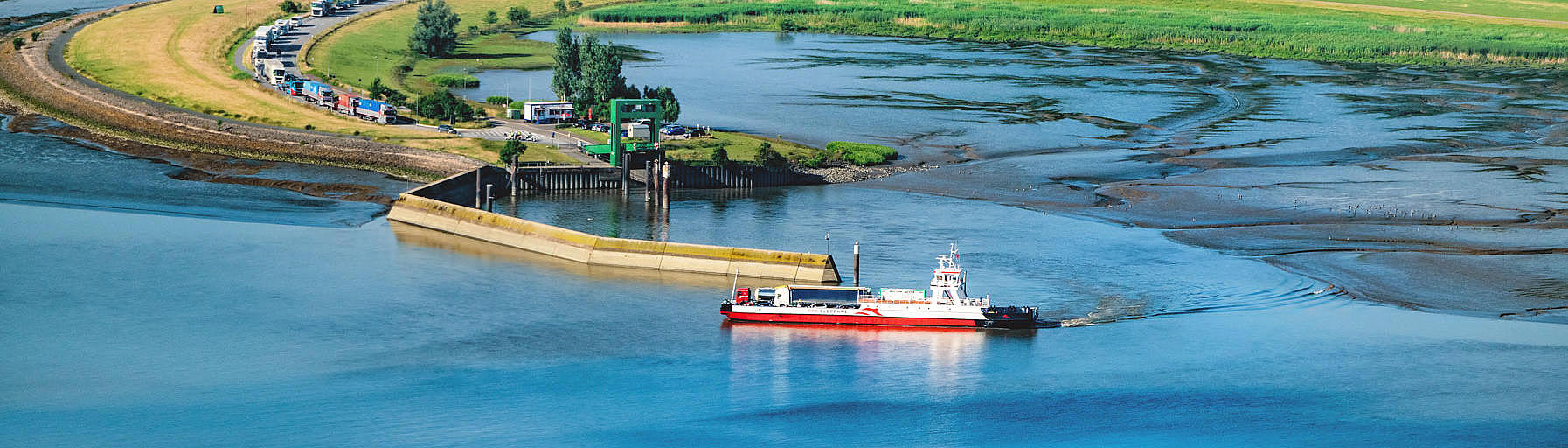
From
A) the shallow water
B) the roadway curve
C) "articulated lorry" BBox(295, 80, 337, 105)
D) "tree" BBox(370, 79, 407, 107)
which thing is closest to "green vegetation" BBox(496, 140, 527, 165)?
the roadway curve

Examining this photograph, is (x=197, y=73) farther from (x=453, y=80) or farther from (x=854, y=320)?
(x=854, y=320)

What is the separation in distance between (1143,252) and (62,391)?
203 feet

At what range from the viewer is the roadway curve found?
4877 inches

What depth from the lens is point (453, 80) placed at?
175m

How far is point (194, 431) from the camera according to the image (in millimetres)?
60312

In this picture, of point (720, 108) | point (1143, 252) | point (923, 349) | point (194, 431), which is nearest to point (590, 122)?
point (720, 108)

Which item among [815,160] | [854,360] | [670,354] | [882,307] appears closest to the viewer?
[670,354]

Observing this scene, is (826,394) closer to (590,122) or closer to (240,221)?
(240,221)

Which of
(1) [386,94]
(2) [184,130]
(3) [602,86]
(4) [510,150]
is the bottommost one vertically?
(2) [184,130]

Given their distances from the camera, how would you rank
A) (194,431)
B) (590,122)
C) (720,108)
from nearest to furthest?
(194,431)
(590,122)
(720,108)

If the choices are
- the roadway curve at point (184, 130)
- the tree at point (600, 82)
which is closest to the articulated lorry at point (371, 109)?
the roadway curve at point (184, 130)

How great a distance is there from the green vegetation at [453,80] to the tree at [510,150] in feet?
183

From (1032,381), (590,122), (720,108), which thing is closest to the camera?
(1032,381)

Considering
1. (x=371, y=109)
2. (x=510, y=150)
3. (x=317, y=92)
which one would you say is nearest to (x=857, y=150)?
(x=510, y=150)
